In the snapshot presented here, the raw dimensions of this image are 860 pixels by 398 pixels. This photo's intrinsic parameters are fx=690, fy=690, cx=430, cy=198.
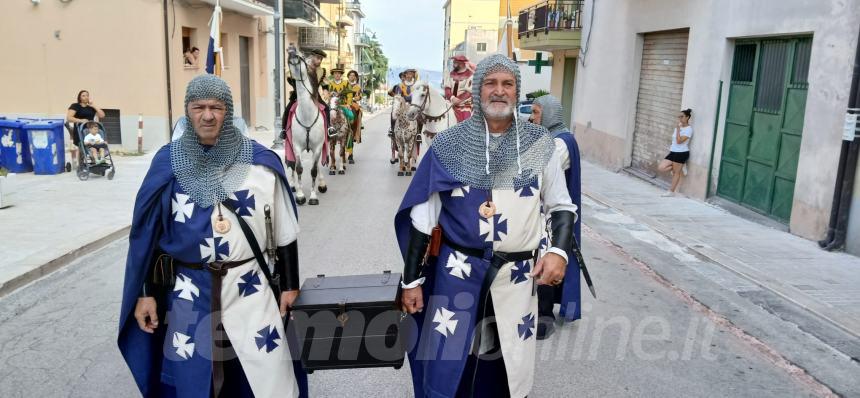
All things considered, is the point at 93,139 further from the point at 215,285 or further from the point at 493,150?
the point at 493,150

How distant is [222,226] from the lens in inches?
114

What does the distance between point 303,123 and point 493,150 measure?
7.83 meters

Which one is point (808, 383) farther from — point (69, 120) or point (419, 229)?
point (69, 120)

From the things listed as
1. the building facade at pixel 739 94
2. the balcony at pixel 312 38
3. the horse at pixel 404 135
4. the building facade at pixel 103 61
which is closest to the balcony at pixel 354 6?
the balcony at pixel 312 38

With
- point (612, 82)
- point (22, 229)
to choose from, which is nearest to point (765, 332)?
point (22, 229)

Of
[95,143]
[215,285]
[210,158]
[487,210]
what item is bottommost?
[95,143]

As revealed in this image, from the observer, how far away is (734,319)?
5.83 metres

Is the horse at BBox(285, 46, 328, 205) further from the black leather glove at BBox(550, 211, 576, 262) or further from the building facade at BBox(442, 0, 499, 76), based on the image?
the building facade at BBox(442, 0, 499, 76)

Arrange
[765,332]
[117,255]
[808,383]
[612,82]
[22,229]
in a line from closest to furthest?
[808,383] → [765,332] → [117,255] → [22,229] → [612,82]

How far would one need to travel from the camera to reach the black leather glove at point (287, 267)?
10.3 feet

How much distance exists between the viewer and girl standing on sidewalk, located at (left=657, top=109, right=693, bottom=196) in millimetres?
12062

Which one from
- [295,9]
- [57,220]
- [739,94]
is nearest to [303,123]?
[57,220]

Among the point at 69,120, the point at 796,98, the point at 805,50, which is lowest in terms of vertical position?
the point at 69,120

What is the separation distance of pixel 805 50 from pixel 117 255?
29.5ft
